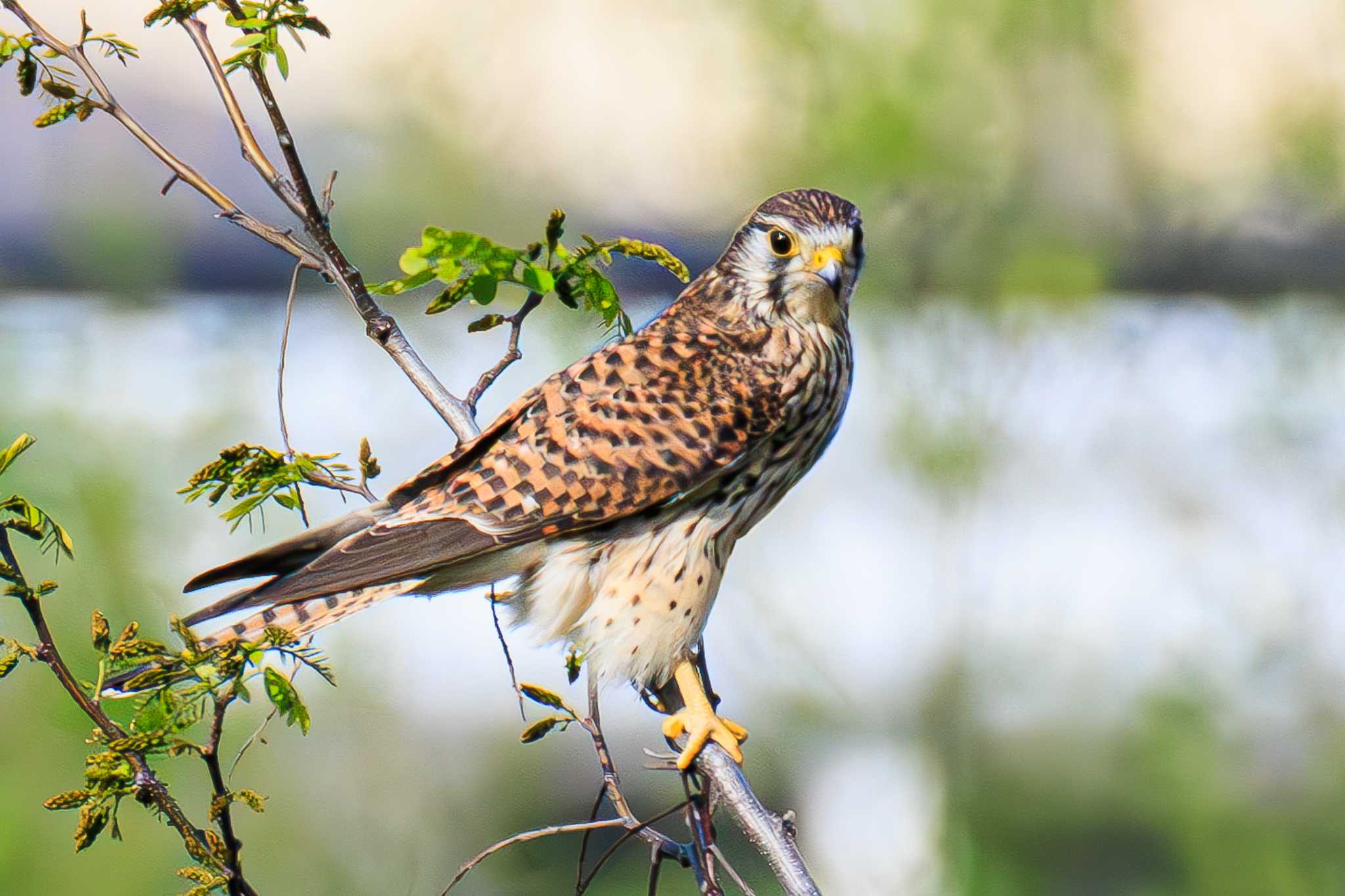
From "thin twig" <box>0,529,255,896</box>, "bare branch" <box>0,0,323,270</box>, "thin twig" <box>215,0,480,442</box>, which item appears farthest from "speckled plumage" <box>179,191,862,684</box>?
"thin twig" <box>0,529,255,896</box>

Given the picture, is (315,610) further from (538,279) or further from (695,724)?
(538,279)

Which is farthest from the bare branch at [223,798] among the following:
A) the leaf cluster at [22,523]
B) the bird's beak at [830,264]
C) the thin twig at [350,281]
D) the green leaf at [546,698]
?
the bird's beak at [830,264]

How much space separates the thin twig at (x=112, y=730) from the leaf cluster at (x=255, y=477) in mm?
197

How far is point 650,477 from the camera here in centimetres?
144

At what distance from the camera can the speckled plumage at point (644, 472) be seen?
140 centimetres

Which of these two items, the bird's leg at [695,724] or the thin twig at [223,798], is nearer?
the thin twig at [223,798]

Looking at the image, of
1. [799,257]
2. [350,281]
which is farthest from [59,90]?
[799,257]

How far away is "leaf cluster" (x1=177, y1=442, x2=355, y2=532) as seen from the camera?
1064mm

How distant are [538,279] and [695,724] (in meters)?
0.70

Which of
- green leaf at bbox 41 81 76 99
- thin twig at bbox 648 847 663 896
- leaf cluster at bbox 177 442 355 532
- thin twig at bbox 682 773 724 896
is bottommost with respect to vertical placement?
thin twig at bbox 648 847 663 896

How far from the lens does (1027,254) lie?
14.2 feet

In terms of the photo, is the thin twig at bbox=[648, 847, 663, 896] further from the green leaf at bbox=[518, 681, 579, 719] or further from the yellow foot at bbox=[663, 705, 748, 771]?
the yellow foot at bbox=[663, 705, 748, 771]

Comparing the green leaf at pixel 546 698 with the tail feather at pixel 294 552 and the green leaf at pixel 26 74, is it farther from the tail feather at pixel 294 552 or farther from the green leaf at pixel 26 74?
the green leaf at pixel 26 74

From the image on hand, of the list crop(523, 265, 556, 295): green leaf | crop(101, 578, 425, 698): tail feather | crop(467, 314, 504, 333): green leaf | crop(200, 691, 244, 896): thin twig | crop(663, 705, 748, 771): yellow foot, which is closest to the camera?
crop(200, 691, 244, 896): thin twig
